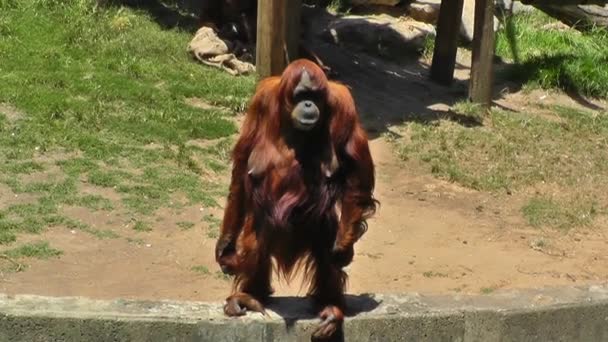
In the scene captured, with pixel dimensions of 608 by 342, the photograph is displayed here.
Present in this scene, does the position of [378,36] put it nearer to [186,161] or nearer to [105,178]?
[186,161]

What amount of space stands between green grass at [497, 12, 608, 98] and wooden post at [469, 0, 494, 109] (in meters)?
0.98

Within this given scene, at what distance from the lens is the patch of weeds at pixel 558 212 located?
858cm

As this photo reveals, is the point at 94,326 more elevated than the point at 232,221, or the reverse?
the point at 232,221

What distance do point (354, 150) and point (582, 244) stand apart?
3698 millimetres

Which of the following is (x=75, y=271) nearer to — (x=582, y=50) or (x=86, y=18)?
(x=86, y=18)

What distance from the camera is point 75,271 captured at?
6965mm

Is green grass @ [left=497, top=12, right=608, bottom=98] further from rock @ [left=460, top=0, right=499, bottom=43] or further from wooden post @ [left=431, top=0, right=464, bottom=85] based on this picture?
wooden post @ [left=431, top=0, right=464, bottom=85]

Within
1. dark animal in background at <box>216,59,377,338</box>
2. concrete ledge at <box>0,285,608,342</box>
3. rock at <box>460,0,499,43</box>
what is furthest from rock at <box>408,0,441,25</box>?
dark animal in background at <box>216,59,377,338</box>

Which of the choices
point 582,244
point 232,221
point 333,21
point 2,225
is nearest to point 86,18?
point 333,21

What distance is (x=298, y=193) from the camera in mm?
5004

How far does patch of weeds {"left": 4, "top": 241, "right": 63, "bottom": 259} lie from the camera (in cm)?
709

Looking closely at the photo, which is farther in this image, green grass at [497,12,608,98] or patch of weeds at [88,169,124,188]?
green grass at [497,12,608,98]

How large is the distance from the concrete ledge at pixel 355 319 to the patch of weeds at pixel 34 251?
7.01 feet

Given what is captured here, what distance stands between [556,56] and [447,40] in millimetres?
1314
